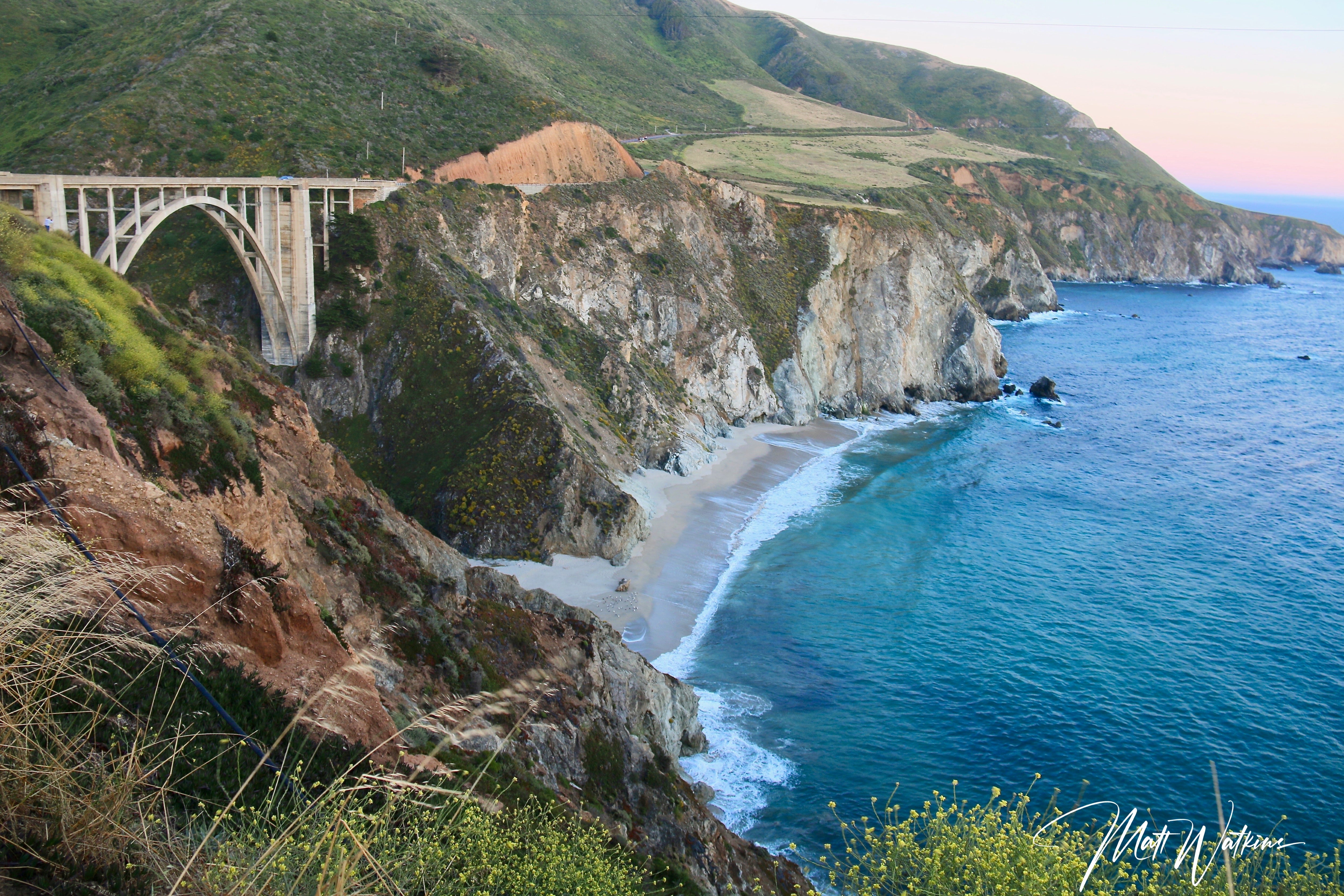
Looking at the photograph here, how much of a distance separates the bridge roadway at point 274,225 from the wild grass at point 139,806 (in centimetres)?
3223

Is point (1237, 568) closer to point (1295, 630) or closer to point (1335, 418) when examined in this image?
point (1295, 630)

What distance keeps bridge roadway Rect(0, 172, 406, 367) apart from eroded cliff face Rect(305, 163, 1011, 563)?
1.81 m

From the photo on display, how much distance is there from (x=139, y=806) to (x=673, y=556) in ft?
118

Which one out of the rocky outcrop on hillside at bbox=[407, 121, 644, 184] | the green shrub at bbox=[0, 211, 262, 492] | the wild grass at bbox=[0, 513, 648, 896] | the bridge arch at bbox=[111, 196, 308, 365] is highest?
the rocky outcrop on hillside at bbox=[407, 121, 644, 184]

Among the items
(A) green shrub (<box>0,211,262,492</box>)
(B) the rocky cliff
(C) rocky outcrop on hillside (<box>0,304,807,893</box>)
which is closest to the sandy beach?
(C) rocky outcrop on hillside (<box>0,304,807,893</box>)

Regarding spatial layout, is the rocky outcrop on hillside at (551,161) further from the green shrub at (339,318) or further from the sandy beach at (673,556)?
the sandy beach at (673,556)

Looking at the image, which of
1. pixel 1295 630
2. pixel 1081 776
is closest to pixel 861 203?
pixel 1295 630

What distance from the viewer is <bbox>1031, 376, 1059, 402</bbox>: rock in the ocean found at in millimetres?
81188

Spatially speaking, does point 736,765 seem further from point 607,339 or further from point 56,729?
point 607,339

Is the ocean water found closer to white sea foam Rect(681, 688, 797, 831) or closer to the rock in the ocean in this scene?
white sea foam Rect(681, 688, 797, 831)

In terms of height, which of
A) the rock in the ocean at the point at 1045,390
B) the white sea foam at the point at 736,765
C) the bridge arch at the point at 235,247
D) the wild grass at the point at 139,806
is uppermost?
the bridge arch at the point at 235,247

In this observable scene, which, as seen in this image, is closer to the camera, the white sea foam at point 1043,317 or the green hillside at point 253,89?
the green hillside at point 253,89

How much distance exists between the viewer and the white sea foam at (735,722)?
27.9 metres

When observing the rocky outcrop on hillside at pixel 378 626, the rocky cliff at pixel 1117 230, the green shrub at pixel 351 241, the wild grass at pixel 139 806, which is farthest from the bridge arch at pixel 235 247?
the rocky cliff at pixel 1117 230
